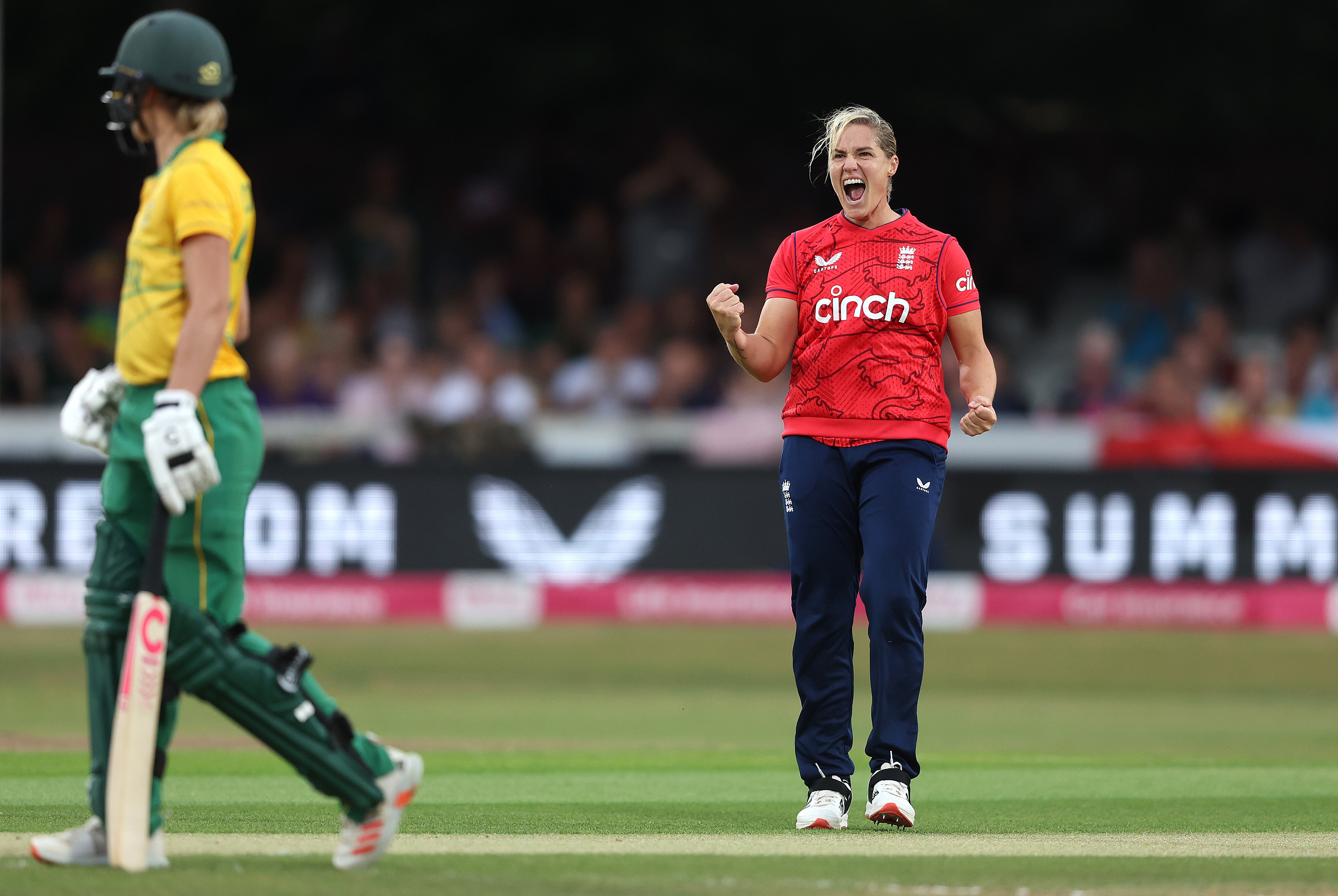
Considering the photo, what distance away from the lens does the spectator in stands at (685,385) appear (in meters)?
13.6

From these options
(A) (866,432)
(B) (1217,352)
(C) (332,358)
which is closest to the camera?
(A) (866,432)

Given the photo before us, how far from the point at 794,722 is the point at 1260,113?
962 centimetres

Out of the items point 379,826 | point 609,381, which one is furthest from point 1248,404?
point 379,826

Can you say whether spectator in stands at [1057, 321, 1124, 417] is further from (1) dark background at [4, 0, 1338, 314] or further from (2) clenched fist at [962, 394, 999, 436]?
(2) clenched fist at [962, 394, 999, 436]

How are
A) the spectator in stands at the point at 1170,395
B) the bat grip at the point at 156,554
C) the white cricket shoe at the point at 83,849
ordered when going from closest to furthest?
the bat grip at the point at 156,554
the white cricket shoe at the point at 83,849
the spectator in stands at the point at 1170,395

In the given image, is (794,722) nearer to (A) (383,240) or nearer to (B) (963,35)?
(A) (383,240)

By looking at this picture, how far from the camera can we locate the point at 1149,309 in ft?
48.4

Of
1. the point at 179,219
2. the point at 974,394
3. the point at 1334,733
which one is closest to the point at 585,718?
the point at 1334,733

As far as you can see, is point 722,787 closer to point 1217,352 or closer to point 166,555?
point 166,555

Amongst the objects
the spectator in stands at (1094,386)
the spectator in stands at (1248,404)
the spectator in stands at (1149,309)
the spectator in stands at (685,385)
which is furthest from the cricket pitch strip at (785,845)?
the spectator in stands at (1149,309)

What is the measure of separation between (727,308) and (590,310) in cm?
976

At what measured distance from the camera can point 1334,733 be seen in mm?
8266

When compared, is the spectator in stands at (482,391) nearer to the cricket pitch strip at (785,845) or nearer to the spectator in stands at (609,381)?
the spectator in stands at (609,381)

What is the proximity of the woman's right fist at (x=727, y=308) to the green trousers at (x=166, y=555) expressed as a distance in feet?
4.59
